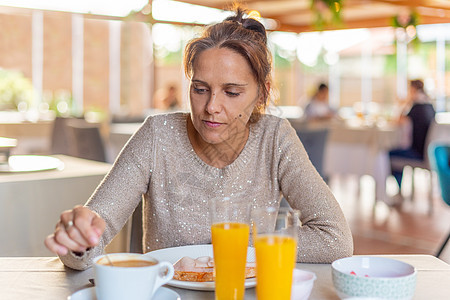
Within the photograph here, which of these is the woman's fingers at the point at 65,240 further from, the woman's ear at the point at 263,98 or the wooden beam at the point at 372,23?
the wooden beam at the point at 372,23

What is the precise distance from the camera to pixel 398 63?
10.1 meters

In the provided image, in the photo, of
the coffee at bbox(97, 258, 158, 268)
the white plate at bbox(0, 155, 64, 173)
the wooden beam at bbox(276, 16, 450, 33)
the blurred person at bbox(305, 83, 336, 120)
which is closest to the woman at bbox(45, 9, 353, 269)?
the coffee at bbox(97, 258, 158, 268)

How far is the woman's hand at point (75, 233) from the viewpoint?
35.5 inches

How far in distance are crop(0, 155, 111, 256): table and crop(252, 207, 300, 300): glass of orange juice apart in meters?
1.38

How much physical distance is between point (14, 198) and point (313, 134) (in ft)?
7.57

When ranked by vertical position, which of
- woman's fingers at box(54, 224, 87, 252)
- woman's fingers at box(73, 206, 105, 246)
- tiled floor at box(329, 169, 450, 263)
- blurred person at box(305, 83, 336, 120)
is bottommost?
tiled floor at box(329, 169, 450, 263)

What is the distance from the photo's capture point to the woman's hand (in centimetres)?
90

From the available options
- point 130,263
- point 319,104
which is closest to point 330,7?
point 319,104

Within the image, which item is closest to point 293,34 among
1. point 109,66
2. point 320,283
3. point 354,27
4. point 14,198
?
point 354,27

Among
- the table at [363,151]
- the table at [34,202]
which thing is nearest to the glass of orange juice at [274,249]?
the table at [34,202]

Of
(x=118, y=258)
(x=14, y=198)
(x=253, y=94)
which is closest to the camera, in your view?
(x=118, y=258)

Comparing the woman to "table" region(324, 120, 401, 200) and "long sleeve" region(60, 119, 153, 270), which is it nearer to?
"long sleeve" region(60, 119, 153, 270)

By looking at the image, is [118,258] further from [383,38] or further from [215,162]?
[383,38]

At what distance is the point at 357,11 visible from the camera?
27.3ft
